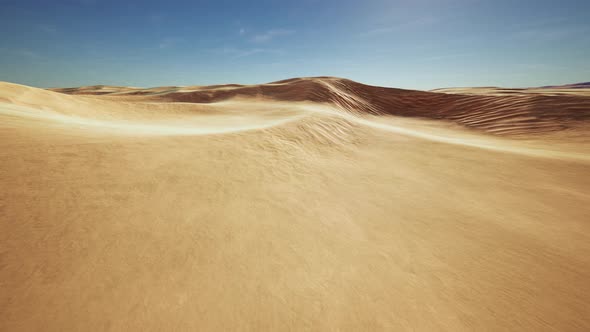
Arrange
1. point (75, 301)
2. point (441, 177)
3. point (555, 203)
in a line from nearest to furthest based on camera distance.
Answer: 1. point (75, 301)
2. point (555, 203)
3. point (441, 177)

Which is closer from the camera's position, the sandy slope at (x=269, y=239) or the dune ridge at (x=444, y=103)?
the sandy slope at (x=269, y=239)

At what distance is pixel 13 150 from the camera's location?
257 centimetres

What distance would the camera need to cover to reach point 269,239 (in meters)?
2.24

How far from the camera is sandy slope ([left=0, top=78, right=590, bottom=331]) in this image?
1.53 meters

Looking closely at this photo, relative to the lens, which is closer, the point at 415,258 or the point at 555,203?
the point at 415,258

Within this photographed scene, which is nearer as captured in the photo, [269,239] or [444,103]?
[269,239]

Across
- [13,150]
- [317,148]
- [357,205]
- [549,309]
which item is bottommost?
[549,309]

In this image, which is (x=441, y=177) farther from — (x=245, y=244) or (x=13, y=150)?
(x=13, y=150)

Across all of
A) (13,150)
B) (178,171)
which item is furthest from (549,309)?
(13,150)

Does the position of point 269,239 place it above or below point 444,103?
below

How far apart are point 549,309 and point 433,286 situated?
2.76 feet

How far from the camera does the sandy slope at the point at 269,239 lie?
1533 mm

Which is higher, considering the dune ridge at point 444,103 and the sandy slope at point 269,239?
the dune ridge at point 444,103

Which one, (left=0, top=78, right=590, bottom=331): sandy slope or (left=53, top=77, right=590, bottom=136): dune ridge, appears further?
(left=53, top=77, right=590, bottom=136): dune ridge
